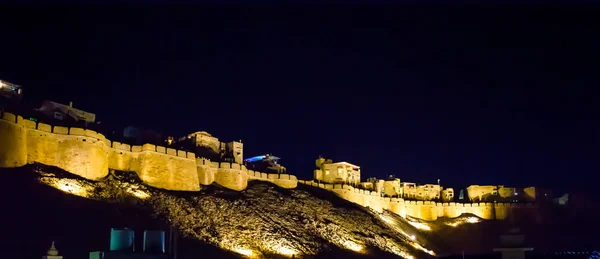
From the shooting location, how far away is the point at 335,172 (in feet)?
235

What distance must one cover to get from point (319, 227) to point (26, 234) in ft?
77.3

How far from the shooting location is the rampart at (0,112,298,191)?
36000mm

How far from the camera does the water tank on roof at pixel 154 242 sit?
78.1ft

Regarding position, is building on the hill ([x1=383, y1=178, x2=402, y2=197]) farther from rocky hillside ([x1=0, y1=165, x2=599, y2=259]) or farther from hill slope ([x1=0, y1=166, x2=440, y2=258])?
hill slope ([x1=0, y1=166, x2=440, y2=258])

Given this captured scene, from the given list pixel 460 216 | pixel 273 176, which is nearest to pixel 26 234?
pixel 273 176

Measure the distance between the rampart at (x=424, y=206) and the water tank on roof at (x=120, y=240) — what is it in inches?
1481

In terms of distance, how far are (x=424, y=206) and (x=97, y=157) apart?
147 feet

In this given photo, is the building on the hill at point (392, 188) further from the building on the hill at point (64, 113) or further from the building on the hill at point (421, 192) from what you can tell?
the building on the hill at point (64, 113)

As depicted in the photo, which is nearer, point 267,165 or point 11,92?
point 11,92

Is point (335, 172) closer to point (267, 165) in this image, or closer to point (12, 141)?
point (267, 165)

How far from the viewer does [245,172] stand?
52.6 meters

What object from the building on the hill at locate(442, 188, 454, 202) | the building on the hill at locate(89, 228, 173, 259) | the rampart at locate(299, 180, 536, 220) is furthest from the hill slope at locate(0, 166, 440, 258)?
the building on the hill at locate(442, 188, 454, 202)

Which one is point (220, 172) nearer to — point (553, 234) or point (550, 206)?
point (553, 234)

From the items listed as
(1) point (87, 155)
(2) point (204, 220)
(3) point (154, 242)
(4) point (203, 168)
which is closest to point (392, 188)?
(4) point (203, 168)
